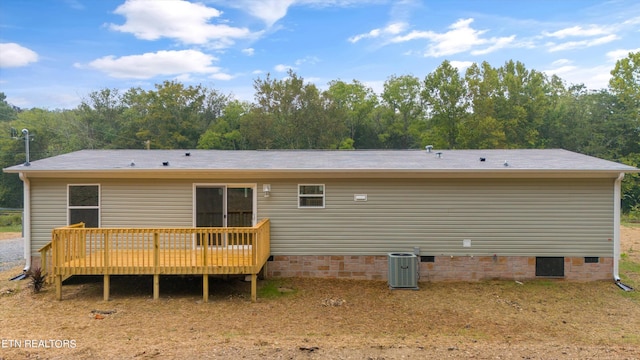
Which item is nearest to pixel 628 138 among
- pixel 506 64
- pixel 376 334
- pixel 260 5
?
pixel 506 64

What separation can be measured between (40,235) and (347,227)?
662 centimetres

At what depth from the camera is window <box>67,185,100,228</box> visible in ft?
27.0

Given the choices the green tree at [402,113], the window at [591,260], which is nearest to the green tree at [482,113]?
the green tree at [402,113]

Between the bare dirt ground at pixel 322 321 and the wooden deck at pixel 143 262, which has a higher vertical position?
the wooden deck at pixel 143 262

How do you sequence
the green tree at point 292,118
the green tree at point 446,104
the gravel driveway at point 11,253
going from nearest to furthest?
the gravel driveway at point 11,253
the green tree at point 292,118
the green tree at point 446,104

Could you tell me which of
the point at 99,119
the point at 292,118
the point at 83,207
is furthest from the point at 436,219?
the point at 99,119

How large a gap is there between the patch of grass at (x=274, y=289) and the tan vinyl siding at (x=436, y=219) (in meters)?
0.71

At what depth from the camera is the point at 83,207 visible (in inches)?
324

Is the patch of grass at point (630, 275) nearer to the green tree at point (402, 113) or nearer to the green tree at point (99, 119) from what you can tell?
the green tree at point (402, 113)

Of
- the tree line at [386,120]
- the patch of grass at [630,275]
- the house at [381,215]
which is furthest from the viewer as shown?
the tree line at [386,120]

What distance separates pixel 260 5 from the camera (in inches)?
643

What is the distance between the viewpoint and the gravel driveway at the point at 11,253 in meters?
9.93

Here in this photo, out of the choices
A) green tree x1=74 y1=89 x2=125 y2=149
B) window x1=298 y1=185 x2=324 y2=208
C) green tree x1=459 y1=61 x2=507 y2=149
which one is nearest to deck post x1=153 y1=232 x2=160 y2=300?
window x1=298 y1=185 x2=324 y2=208

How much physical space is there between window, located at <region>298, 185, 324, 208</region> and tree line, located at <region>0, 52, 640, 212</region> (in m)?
19.9
